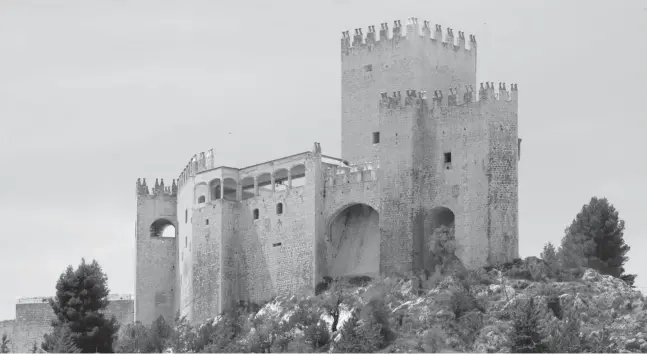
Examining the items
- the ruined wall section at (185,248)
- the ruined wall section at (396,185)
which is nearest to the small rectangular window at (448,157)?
the ruined wall section at (396,185)

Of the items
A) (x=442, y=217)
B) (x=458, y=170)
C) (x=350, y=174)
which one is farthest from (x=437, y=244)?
(x=350, y=174)

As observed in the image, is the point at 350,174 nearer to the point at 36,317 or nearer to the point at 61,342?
the point at 61,342

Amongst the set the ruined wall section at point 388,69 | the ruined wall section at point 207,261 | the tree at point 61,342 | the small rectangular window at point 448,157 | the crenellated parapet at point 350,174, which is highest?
the ruined wall section at point 388,69

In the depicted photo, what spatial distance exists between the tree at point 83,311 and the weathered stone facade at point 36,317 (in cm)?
1062

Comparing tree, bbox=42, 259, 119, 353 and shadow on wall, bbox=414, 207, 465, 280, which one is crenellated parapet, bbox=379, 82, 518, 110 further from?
tree, bbox=42, 259, 119, 353

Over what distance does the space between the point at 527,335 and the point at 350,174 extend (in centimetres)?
1765

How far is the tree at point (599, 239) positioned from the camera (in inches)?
4119

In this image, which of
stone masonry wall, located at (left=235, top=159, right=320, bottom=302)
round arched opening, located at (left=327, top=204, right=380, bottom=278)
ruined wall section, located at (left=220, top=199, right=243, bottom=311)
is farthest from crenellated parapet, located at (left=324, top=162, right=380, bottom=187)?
ruined wall section, located at (left=220, top=199, right=243, bottom=311)

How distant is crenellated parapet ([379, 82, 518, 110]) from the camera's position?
313 ft

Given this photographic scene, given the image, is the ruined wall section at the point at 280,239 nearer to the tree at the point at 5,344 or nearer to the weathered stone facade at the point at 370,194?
the weathered stone facade at the point at 370,194

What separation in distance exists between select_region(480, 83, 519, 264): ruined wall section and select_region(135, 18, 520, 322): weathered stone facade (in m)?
0.05

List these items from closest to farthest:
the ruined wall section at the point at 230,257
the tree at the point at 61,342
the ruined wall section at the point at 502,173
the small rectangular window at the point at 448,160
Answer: the tree at the point at 61,342 → the ruined wall section at the point at 502,173 → the small rectangular window at the point at 448,160 → the ruined wall section at the point at 230,257

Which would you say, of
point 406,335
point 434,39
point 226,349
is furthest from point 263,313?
point 434,39

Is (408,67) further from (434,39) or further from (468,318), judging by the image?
(468,318)
